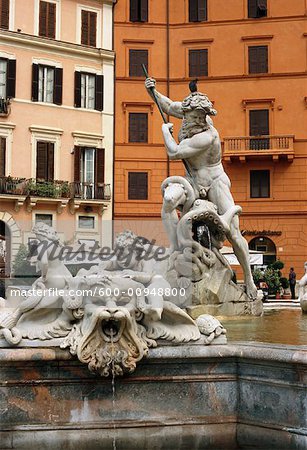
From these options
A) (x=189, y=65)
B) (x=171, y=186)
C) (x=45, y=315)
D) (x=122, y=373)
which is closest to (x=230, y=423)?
(x=122, y=373)

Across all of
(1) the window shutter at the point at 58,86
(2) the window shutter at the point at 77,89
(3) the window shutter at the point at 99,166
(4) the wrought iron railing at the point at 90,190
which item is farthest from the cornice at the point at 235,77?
(4) the wrought iron railing at the point at 90,190

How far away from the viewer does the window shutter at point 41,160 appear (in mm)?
29656

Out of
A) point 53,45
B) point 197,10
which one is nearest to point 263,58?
point 197,10

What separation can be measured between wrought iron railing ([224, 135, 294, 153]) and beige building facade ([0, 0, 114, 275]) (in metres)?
5.77

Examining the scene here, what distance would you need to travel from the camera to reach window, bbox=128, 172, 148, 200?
3125 cm

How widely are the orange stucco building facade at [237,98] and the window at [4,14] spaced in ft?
18.0

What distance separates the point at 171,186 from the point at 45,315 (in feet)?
9.86

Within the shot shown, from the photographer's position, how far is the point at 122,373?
155 inches

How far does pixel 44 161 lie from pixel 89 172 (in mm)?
2227

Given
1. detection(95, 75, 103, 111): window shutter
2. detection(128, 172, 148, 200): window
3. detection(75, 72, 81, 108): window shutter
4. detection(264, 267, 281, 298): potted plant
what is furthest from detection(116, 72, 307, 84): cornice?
detection(264, 267, 281, 298): potted plant

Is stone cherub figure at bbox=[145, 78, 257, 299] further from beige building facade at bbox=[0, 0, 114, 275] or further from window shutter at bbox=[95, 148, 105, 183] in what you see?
window shutter at bbox=[95, 148, 105, 183]

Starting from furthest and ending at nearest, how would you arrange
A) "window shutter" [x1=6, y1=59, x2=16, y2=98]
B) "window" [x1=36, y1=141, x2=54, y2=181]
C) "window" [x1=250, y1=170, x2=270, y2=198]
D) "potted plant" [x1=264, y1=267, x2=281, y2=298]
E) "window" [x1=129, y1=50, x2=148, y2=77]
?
"window" [x1=129, y1=50, x2=148, y2=77], "window" [x1=250, y1=170, x2=270, y2=198], "window" [x1=36, y1=141, x2=54, y2=181], "window shutter" [x1=6, y1=59, x2=16, y2=98], "potted plant" [x1=264, y1=267, x2=281, y2=298]

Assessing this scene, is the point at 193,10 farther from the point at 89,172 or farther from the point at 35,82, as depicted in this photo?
the point at 89,172

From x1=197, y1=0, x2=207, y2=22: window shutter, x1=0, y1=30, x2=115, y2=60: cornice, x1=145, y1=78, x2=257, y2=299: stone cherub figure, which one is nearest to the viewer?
x1=145, y1=78, x2=257, y2=299: stone cherub figure
